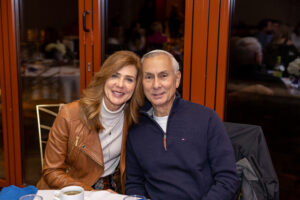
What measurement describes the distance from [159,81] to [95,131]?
18.2 inches

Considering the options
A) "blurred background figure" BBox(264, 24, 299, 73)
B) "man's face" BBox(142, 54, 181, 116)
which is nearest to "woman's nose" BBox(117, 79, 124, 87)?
"man's face" BBox(142, 54, 181, 116)

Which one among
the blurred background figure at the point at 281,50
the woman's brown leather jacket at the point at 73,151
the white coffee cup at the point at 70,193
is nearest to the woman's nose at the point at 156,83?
the woman's brown leather jacket at the point at 73,151

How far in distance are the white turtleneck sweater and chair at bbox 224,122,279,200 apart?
2.07ft

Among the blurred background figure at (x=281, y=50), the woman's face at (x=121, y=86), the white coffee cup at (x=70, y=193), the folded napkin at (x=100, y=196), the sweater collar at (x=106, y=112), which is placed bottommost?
the folded napkin at (x=100, y=196)

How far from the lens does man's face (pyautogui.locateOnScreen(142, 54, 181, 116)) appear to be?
67.8 inches

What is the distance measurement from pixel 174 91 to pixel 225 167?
1.66 feet

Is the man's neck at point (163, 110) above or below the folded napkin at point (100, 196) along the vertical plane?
above

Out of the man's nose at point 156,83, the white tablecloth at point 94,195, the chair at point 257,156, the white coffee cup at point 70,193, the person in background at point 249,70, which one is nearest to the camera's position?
the white coffee cup at point 70,193

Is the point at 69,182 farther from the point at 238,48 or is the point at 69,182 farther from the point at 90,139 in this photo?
the point at 238,48

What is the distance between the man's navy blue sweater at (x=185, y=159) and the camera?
1579mm

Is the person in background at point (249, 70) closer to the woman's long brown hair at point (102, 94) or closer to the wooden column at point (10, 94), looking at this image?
the woman's long brown hair at point (102, 94)

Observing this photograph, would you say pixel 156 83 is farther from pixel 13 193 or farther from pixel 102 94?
pixel 13 193

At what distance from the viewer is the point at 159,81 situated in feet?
5.66

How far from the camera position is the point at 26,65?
3.01m
